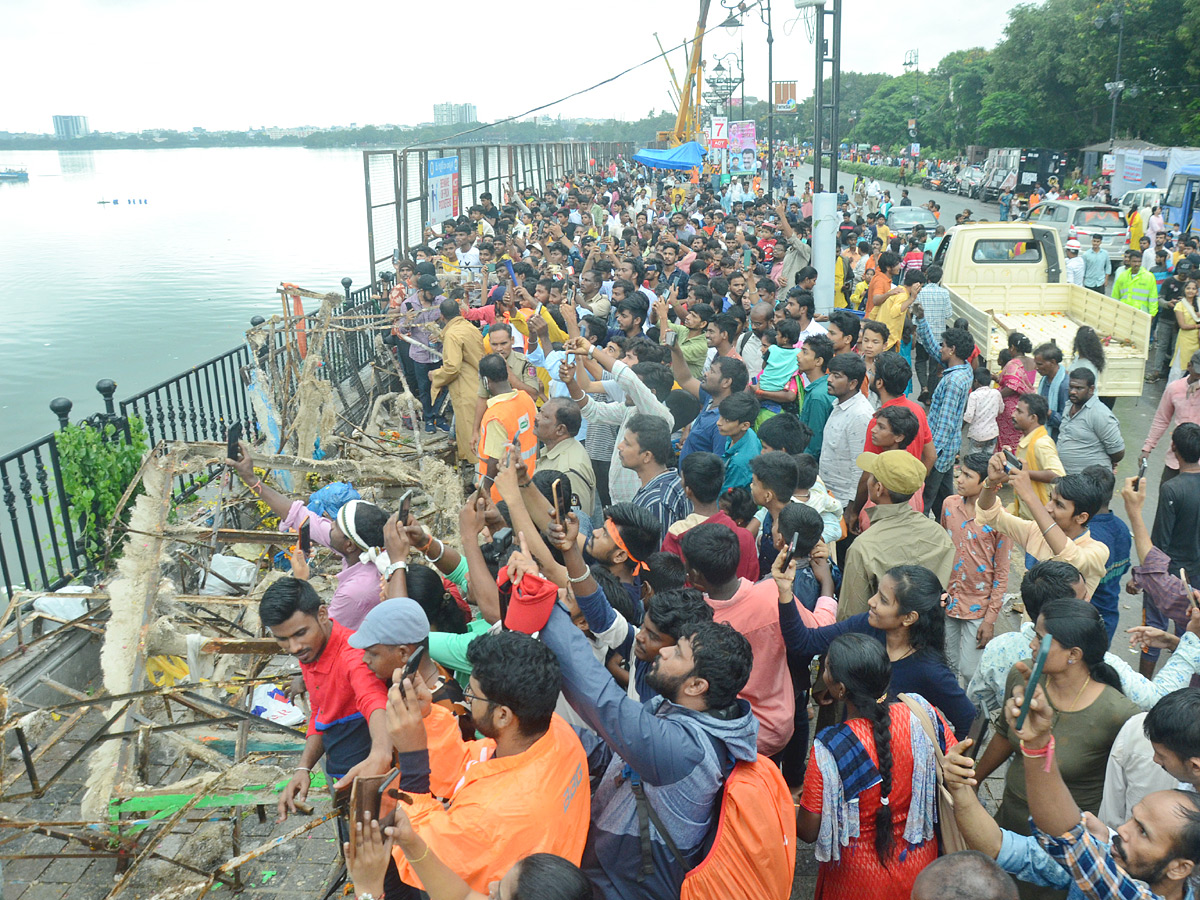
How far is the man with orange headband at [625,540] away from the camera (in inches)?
147

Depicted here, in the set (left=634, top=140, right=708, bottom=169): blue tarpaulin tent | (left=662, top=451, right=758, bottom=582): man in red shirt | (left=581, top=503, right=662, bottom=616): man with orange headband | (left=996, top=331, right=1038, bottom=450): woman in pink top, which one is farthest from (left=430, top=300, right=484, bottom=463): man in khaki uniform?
(left=634, top=140, right=708, bottom=169): blue tarpaulin tent

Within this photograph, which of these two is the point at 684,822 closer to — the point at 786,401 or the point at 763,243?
the point at 786,401

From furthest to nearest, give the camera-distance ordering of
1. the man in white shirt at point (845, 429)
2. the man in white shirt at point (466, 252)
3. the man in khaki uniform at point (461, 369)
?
1. the man in white shirt at point (466, 252)
2. the man in khaki uniform at point (461, 369)
3. the man in white shirt at point (845, 429)

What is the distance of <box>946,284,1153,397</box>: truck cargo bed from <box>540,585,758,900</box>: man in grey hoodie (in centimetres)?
618

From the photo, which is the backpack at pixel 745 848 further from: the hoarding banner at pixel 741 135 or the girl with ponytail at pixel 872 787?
the hoarding banner at pixel 741 135

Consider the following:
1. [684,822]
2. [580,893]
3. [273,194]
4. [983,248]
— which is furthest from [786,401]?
[273,194]

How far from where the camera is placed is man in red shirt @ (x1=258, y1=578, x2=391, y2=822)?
3174 millimetres

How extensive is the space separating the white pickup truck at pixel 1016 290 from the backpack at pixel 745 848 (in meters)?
8.19

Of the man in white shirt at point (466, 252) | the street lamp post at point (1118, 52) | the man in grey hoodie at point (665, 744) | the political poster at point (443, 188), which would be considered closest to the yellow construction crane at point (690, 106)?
the street lamp post at point (1118, 52)

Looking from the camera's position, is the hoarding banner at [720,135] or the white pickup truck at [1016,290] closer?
the white pickup truck at [1016,290]

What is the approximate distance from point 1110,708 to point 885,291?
323 inches

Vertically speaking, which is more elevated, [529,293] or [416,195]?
[416,195]

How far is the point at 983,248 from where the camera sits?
40.2 ft

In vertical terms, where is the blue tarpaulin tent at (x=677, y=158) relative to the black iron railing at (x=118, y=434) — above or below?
above
